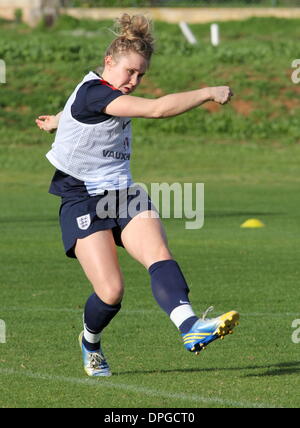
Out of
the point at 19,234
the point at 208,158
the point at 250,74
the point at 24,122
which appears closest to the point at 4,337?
the point at 19,234

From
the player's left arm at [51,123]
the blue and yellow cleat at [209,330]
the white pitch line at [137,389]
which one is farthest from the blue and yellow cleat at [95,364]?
the player's left arm at [51,123]

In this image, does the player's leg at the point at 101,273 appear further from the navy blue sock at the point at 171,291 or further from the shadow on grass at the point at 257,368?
the shadow on grass at the point at 257,368

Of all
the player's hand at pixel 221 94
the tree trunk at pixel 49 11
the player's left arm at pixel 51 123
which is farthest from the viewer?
the tree trunk at pixel 49 11

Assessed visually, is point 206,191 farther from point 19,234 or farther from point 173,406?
point 173,406

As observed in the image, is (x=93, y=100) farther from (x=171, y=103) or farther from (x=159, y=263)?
(x=159, y=263)

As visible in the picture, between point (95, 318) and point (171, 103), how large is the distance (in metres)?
1.60

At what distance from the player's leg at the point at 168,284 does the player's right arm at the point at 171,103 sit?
776mm

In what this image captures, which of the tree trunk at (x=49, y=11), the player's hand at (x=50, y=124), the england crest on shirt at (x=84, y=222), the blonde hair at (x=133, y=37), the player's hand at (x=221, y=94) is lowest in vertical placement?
the england crest on shirt at (x=84, y=222)

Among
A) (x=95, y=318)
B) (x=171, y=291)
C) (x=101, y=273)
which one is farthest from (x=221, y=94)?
(x=95, y=318)

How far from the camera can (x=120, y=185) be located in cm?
738

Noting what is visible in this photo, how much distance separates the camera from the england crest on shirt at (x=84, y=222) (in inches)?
288

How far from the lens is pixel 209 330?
21.9ft

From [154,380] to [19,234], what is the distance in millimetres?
9606

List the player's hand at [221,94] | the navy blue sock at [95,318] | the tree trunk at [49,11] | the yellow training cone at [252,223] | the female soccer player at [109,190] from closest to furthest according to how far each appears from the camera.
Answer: the player's hand at [221,94] → the female soccer player at [109,190] → the navy blue sock at [95,318] → the yellow training cone at [252,223] → the tree trunk at [49,11]
